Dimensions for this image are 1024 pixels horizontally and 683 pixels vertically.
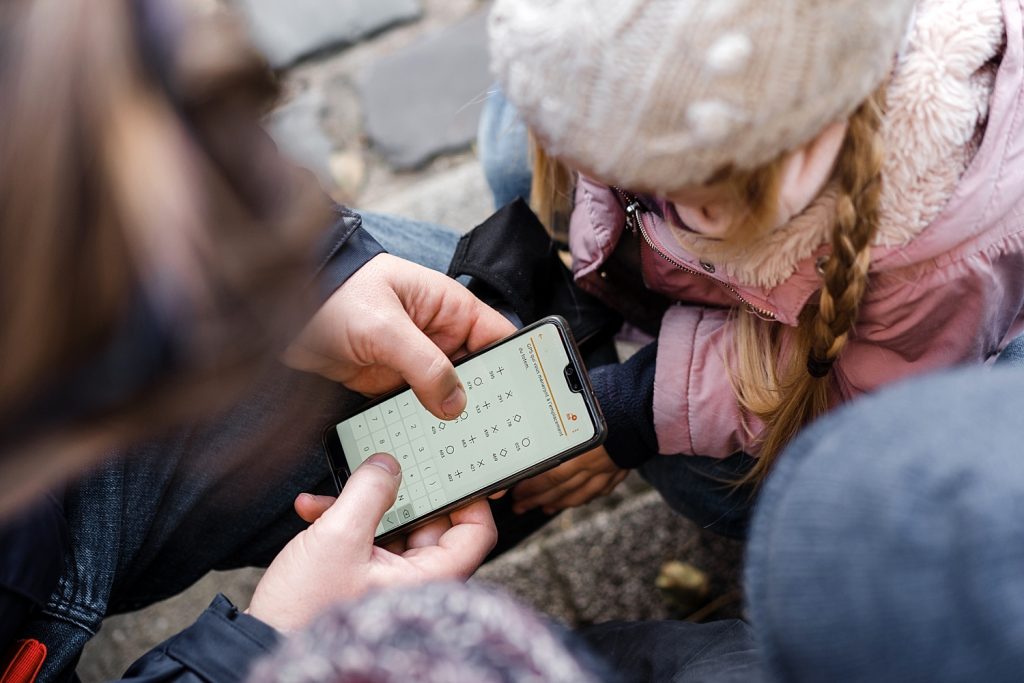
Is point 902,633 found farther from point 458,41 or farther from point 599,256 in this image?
point 458,41

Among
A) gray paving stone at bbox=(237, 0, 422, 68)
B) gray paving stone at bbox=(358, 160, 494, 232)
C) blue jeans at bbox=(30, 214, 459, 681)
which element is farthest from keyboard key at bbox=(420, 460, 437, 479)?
gray paving stone at bbox=(237, 0, 422, 68)

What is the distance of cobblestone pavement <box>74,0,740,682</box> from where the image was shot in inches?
45.8

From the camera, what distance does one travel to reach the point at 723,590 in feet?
3.75

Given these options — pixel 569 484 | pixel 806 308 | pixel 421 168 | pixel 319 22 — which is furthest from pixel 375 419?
pixel 319 22

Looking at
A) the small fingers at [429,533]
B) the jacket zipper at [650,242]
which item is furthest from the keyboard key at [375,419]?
the jacket zipper at [650,242]

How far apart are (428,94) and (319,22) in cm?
28

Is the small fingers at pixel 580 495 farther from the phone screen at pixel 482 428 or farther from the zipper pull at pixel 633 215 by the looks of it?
the zipper pull at pixel 633 215

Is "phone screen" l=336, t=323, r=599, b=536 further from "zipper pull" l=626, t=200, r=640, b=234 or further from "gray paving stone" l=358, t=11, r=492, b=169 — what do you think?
"gray paving stone" l=358, t=11, r=492, b=169

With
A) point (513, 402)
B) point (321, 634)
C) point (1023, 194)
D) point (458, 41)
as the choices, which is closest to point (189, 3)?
point (321, 634)

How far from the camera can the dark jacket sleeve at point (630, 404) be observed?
33.6 inches

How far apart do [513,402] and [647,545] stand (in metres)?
0.43

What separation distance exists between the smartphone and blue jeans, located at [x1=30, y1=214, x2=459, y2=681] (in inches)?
1.8

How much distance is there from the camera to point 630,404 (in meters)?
0.85

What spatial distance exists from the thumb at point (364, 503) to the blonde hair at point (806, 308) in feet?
1.09
